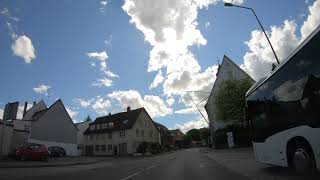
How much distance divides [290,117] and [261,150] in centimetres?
357

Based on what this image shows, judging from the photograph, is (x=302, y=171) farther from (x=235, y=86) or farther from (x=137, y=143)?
(x=137, y=143)

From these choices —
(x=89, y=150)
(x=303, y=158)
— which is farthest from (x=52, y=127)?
(x=303, y=158)

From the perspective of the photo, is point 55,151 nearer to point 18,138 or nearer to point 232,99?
point 18,138

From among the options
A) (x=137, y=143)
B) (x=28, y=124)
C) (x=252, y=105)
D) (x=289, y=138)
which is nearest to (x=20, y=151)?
(x=28, y=124)

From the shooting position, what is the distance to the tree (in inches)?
1993

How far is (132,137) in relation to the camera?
67.2m

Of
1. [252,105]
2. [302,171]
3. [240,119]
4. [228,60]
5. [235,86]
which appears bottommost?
[302,171]

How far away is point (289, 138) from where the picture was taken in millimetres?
9664

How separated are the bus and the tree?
126 feet

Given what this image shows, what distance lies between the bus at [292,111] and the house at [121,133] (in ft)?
182

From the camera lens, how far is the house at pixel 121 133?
6731 cm

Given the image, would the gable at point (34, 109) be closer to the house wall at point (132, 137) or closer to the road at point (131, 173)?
the house wall at point (132, 137)

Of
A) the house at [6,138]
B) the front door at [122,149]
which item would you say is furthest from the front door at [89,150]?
the house at [6,138]

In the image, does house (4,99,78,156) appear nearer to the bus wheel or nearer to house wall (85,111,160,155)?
house wall (85,111,160,155)
